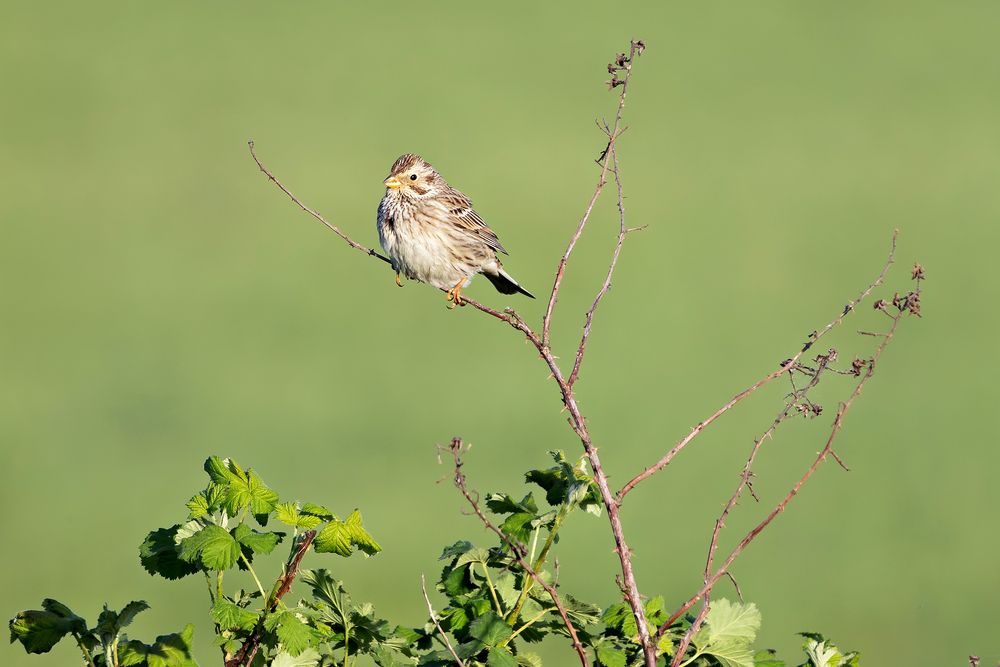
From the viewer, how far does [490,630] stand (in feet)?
9.84

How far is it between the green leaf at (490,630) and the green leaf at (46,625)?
0.87 meters

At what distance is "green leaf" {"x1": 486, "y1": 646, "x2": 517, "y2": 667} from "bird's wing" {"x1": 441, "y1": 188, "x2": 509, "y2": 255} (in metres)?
4.48

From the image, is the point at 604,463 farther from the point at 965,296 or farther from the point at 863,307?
the point at 965,296

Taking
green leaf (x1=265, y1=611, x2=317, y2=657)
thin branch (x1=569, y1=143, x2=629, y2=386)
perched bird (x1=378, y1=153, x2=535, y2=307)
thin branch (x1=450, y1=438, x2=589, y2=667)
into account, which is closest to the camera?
thin branch (x1=450, y1=438, x2=589, y2=667)

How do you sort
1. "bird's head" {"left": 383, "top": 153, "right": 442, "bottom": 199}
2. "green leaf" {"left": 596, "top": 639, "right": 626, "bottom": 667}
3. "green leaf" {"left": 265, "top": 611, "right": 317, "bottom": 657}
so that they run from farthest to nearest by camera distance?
"bird's head" {"left": 383, "top": 153, "right": 442, "bottom": 199}, "green leaf" {"left": 596, "top": 639, "right": 626, "bottom": 667}, "green leaf" {"left": 265, "top": 611, "right": 317, "bottom": 657}

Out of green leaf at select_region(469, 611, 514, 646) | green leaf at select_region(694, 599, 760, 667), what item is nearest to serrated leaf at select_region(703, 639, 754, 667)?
green leaf at select_region(694, 599, 760, 667)

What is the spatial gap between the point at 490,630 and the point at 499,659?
74mm

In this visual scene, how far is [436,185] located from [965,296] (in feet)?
26.0

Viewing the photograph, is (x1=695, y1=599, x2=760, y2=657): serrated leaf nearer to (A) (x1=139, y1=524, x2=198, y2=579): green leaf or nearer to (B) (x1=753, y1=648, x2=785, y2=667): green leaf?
(B) (x1=753, y1=648, x2=785, y2=667): green leaf

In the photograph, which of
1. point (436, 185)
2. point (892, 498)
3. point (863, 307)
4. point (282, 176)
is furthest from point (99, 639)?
point (282, 176)

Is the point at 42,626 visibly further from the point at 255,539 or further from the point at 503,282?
the point at 503,282

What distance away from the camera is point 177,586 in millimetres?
9922

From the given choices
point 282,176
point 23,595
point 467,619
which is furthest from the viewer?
point 282,176

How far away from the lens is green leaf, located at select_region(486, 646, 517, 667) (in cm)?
294
